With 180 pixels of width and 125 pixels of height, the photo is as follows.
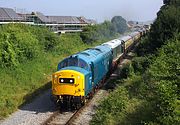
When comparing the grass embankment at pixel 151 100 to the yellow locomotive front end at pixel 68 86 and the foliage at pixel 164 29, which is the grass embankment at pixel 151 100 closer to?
the yellow locomotive front end at pixel 68 86

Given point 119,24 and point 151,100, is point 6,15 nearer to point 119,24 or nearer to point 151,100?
point 151,100

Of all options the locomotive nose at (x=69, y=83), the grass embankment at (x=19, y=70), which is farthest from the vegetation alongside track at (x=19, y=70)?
the locomotive nose at (x=69, y=83)

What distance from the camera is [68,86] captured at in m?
18.9

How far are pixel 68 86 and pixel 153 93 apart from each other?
15.7 ft

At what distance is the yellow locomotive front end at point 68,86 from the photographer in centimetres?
1875

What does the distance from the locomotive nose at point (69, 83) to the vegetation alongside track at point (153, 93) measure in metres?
1.58

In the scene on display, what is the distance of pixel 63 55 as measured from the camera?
4588cm

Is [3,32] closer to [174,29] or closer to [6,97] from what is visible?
[6,97]

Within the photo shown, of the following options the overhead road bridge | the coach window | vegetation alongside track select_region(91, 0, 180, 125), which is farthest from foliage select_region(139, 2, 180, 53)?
the overhead road bridge

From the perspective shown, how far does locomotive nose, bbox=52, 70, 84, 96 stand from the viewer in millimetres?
18730

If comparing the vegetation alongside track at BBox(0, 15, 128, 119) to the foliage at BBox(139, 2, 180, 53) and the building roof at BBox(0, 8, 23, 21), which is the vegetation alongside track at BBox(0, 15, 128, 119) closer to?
the foliage at BBox(139, 2, 180, 53)

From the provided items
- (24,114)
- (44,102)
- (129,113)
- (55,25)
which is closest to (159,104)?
(129,113)

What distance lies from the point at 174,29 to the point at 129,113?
13.7m

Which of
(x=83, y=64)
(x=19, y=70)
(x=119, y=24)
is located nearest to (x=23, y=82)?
(x=19, y=70)
